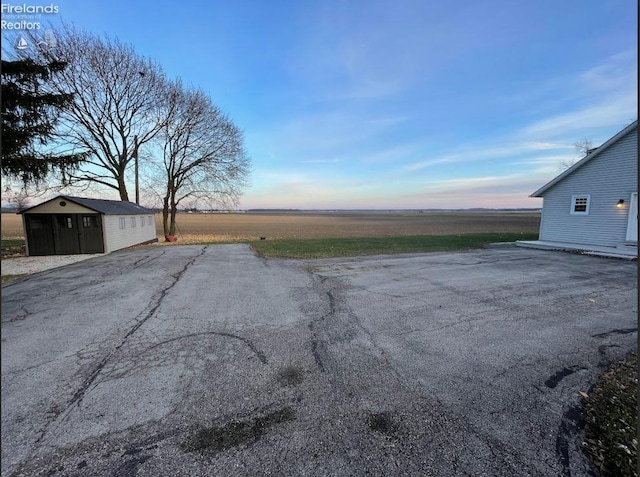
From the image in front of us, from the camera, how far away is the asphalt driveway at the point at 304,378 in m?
2.68

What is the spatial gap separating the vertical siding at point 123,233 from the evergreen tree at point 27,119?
2895 millimetres

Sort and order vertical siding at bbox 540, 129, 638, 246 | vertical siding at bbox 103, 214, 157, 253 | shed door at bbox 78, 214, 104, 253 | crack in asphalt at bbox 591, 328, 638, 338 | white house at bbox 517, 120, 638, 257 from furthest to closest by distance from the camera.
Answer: vertical siding at bbox 103, 214, 157, 253 < shed door at bbox 78, 214, 104, 253 < vertical siding at bbox 540, 129, 638, 246 < white house at bbox 517, 120, 638, 257 < crack in asphalt at bbox 591, 328, 638, 338

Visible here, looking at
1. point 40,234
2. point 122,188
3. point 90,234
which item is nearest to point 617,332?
point 90,234

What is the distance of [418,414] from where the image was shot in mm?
3061

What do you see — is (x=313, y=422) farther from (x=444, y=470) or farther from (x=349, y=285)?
(x=349, y=285)

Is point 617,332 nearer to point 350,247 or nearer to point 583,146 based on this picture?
point 350,247

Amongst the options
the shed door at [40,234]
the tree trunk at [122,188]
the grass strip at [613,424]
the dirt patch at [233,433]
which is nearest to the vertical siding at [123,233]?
the shed door at [40,234]

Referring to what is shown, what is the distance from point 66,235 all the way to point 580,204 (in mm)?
21020

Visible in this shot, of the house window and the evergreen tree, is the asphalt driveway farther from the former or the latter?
the house window

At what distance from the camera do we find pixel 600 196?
12.8m

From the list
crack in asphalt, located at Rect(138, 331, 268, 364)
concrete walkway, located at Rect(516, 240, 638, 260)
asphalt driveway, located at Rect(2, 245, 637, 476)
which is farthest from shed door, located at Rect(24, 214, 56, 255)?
concrete walkway, located at Rect(516, 240, 638, 260)

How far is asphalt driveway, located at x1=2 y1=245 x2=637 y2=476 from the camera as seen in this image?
2678 millimetres

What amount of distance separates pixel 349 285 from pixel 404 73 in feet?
38.0

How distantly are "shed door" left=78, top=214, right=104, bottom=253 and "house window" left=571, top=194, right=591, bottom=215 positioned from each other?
64.9 feet
